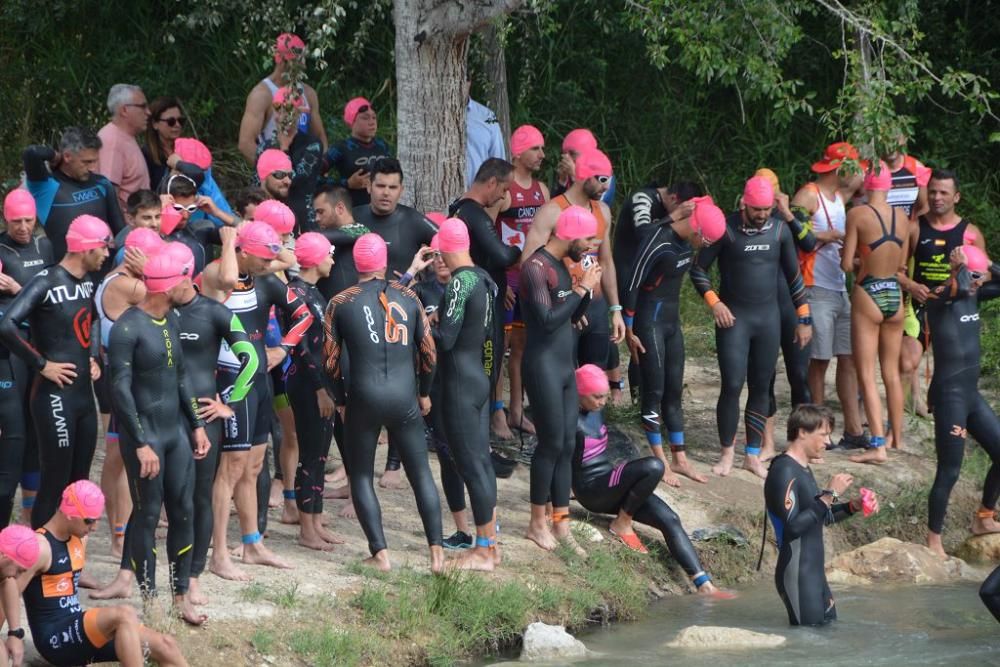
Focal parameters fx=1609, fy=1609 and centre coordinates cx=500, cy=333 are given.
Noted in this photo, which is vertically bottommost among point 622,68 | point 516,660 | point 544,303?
point 516,660

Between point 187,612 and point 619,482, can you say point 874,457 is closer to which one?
point 619,482

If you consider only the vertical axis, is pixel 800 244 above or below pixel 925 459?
above

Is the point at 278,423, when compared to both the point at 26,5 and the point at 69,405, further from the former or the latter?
the point at 26,5

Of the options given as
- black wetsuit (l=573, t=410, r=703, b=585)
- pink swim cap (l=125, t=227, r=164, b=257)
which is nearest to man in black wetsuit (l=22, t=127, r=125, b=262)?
pink swim cap (l=125, t=227, r=164, b=257)

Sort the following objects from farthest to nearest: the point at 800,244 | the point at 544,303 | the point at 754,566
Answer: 1. the point at 800,244
2. the point at 754,566
3. the point at 544,303

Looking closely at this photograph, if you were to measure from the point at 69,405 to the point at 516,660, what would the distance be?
2.85 meters

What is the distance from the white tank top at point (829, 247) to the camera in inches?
485

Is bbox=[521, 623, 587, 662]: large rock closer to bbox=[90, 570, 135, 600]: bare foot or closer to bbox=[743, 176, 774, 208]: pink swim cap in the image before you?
bbox=[90, 570, 135, 600]: bare foot

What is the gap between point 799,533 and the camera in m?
9.21

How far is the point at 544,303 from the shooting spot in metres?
9.80

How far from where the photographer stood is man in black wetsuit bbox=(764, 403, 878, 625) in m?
9.19

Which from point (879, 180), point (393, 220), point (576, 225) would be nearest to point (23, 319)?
point (393, 220)

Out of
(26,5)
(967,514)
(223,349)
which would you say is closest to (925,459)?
(967,514)

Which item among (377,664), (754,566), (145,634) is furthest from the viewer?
(754,566)
